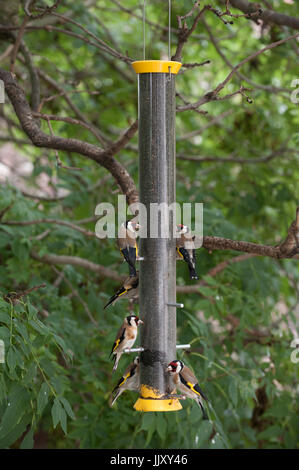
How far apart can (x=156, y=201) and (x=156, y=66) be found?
64cm

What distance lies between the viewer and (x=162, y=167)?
11.2ft

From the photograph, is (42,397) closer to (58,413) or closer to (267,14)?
(58,413)

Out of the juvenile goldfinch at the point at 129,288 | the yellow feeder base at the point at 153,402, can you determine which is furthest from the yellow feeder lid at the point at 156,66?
the yellow feeder base at the point at 153,402

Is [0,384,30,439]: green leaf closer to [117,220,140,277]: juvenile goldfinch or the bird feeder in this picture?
the bird feeder

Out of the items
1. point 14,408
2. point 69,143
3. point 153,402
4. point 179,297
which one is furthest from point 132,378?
point 179,297

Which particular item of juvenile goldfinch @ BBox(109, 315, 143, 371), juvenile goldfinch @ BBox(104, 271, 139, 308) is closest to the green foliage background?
juvenile goldfinch @ BBox(109, 315, 143, 371)

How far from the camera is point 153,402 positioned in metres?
3.21

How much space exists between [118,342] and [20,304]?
0.49m

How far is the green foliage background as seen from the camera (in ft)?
11.7
